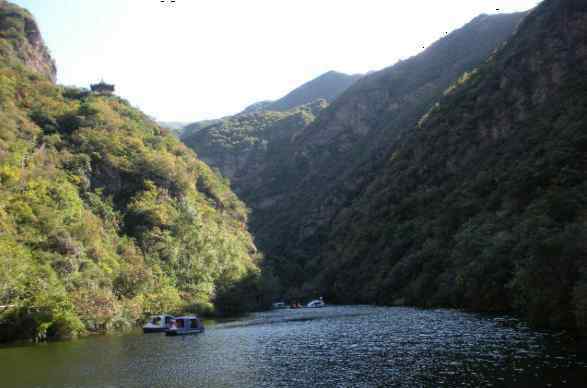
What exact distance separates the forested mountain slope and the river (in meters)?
6.79

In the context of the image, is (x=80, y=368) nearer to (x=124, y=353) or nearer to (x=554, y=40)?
(x=124, y=353)

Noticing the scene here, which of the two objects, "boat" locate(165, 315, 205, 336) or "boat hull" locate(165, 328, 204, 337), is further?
"boat" locate(165, 315, 205, 336)

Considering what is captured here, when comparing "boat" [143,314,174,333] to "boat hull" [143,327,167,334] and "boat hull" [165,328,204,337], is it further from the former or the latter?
"boat hull" [165,328,204,337]

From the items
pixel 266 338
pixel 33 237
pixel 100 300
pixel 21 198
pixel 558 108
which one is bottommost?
pixel 266 338

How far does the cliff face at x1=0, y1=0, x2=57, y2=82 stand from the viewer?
155375 mm

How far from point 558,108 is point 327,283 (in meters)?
75.5

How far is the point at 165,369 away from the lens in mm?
39469

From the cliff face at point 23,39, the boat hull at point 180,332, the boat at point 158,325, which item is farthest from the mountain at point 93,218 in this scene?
the boat hull at point 180,332

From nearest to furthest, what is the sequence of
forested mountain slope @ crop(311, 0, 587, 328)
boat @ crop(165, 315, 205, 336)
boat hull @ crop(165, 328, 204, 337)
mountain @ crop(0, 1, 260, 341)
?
forested mountain slope @ crop(311, 0, 587, 328)
mountain @ crop(0, 1, 260, 341)
boat hull @ crop(165, 328, 204, 337)
boat @ crop(165, 315, 205, 336)

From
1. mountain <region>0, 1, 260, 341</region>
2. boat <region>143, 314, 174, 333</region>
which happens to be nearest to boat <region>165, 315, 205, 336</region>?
boat <region>143, 314, 174, 333</region>

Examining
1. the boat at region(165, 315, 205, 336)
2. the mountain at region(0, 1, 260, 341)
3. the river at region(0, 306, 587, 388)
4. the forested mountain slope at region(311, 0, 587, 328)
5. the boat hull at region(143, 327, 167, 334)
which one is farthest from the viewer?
the boat hull at region(143, 327, 167, 334)

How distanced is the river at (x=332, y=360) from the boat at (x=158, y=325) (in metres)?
18.2

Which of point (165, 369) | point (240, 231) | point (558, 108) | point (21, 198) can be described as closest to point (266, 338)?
point (165, 369)

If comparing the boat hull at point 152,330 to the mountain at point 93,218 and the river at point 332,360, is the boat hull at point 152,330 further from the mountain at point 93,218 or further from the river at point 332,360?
the river at point 332,360
